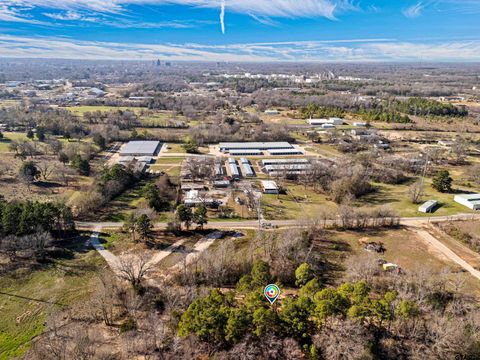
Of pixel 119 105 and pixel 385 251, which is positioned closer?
pixel 385 251

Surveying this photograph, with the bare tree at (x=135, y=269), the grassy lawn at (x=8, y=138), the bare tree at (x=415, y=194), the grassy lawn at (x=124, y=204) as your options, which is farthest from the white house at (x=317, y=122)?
the bare tree at (x=135, y=269)

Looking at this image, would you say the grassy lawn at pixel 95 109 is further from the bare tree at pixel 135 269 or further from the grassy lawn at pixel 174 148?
the bare tree at pixel 135 269

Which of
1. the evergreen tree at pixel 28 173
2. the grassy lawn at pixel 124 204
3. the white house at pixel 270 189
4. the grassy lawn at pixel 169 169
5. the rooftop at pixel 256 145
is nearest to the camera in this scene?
the grassy lawn at pixel 124 204

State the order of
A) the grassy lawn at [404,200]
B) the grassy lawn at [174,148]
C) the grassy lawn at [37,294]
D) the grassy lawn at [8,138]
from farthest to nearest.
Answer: the grassy lawn at [174,148] < the grassy lawn at [8,138] < the grassy lawn at [404,200] < the grassy lawn at [37,294]

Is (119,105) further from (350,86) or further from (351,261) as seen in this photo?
(350,86)

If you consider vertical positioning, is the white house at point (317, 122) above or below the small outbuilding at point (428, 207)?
above

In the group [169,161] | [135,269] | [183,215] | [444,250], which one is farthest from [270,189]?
[135,269]

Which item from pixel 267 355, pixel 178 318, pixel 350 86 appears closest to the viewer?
pixel 267 355

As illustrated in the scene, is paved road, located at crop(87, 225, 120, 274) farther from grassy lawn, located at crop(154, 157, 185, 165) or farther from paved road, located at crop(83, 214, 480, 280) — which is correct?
grassy lawn, located at crop(154, 157, 185, 165)

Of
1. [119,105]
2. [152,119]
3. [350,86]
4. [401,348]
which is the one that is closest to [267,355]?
[401,348]
